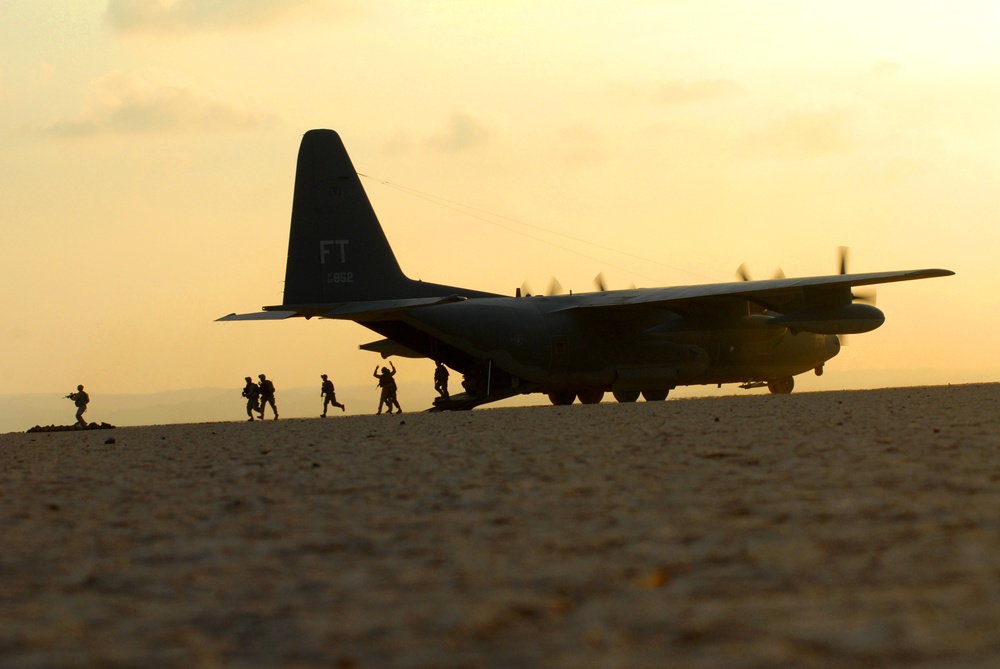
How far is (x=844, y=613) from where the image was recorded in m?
4.54

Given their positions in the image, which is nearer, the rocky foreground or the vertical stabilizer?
the rocky foreground

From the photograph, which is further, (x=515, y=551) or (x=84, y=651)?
(x=515, y=551)

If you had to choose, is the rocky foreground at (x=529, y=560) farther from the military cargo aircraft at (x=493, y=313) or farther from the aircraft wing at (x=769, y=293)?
the military cargo aircraft at (x=493, y=313)

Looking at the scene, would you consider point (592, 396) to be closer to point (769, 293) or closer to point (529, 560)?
point (769, 293)

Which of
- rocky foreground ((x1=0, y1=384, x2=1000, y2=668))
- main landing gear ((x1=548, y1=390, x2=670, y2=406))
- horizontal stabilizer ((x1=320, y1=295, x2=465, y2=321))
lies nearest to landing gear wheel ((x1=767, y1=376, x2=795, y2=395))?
main landing gear ((x1=548, y1=390, x2=670, y2=406))

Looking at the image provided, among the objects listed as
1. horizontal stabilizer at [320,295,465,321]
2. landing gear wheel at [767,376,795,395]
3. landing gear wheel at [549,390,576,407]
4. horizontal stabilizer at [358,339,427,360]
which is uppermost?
horizontal stabilizer at [320,295,465,321]

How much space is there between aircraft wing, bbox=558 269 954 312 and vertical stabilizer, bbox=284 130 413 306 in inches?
218

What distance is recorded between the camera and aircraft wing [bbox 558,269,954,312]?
3008cm

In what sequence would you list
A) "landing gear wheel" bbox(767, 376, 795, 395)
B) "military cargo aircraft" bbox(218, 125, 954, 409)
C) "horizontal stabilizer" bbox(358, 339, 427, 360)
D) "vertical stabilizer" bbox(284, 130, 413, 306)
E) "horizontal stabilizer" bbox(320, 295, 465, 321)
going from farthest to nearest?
"landing gear wheel" bbox(767, 376, 795, 395), "horizontal stabilizer" bbox(358, 339, 427, 360), "vertical stabilizer" bbox(284, 130, 413, 306), "military cargo aircraft" bbox(218, 125, 954, 409), "horizontal stabilizer" bbox(320, 295, 465, 321)

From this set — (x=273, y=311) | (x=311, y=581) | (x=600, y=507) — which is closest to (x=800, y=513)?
(x=600, y=507)

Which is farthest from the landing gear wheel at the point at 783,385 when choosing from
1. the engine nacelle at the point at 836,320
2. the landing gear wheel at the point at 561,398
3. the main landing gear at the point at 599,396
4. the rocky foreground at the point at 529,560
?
the rocky foreground at the point at 529,560

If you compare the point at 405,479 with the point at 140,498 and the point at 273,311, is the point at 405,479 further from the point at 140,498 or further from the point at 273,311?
the point at 273,311

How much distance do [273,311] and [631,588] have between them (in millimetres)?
29056

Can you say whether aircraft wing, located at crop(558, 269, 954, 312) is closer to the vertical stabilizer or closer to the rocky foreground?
the vertical stabilizer
